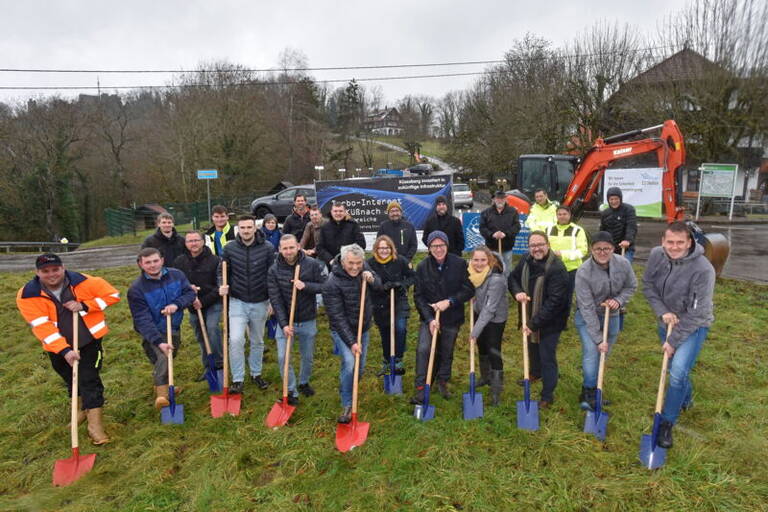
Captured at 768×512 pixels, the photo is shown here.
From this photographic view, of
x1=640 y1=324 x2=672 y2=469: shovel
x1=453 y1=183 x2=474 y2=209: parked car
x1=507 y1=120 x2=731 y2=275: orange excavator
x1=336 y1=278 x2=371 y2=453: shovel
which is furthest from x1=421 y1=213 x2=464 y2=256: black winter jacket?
x1=453 y1=183 x2=474 y2=209: parked car

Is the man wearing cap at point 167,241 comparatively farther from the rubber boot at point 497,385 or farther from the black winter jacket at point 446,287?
the rubber boot at point 497,385

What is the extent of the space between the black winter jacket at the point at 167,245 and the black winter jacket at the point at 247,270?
1035 millimetres

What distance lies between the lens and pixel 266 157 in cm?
3275

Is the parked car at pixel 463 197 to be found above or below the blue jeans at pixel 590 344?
above

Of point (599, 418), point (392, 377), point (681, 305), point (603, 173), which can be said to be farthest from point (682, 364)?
point (603, 173)

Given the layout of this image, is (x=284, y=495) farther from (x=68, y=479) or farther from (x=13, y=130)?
(x=13, y=130)

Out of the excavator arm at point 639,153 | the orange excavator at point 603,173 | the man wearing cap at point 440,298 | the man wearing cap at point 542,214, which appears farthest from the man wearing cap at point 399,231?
the excavator arm at point 639,153

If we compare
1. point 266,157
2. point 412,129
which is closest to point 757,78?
point 266,157

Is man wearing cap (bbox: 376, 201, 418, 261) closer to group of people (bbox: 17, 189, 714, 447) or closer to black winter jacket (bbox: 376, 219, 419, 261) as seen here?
black winter jacket (bbox: 376, 219, 419, 261)

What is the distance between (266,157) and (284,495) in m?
31.8

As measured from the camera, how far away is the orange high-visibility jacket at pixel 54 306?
3795 mm

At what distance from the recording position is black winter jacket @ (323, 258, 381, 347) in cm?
429

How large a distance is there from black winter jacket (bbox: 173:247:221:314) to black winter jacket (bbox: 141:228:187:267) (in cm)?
49

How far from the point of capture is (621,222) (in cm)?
679
